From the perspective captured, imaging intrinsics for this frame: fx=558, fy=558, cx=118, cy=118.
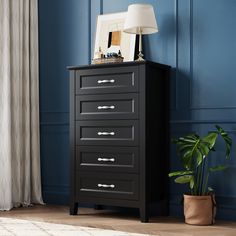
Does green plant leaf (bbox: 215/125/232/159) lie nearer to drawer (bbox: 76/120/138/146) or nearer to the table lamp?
drawer (bbox: 76/120/138/146)

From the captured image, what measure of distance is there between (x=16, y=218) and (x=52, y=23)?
73.0 inches

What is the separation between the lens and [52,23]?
5.12 meters

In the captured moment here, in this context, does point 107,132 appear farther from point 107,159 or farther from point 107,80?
point 107,80

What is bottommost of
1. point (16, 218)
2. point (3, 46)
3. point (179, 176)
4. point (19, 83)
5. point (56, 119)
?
point (16, 218)

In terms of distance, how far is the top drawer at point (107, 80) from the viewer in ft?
13.6

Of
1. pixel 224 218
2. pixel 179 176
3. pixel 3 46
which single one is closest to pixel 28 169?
pixel 3 46

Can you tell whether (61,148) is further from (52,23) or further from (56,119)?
(52,23)

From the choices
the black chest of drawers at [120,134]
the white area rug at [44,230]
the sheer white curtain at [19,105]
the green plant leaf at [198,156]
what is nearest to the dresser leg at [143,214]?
the black chest of drawers at [120,134]

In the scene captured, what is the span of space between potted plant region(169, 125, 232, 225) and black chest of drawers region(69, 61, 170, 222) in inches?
9.6

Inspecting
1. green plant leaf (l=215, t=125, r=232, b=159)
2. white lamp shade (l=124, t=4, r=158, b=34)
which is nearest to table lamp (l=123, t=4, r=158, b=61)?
white lamp shade (l=124, t=4, r=158, b=34)

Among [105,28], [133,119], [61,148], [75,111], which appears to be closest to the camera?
[133,119]

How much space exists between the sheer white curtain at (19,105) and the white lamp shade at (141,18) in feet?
3.71

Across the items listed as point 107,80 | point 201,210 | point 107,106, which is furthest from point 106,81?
point 201,210

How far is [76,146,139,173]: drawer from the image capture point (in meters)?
4.14
